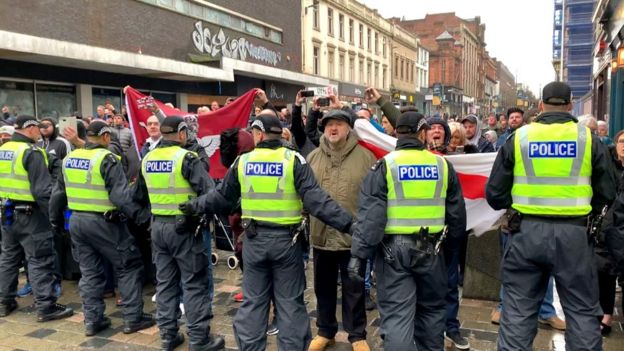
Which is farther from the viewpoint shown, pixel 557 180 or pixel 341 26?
pixel 341 26

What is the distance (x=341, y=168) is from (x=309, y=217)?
554mm

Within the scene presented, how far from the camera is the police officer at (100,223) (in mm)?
4934

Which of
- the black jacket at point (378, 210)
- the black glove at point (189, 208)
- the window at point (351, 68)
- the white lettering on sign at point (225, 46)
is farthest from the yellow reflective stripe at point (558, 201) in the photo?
the window at point (351, 68)

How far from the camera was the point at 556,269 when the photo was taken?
134 inches

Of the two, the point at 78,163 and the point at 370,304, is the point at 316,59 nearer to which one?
the point at 370,304

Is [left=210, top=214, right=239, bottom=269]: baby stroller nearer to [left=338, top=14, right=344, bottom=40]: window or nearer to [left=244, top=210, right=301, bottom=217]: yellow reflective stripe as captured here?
[left=244, top=210, right=301, bottom=217]: yellow reflective stripe

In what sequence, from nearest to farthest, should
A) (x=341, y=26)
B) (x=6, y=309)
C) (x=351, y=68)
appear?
(x=6, y=309) → (x=341, y=26) → (x=351, y=68)

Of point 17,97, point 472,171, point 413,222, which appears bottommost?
point 413,222

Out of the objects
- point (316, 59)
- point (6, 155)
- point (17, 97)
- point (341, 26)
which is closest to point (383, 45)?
point (341, 26)

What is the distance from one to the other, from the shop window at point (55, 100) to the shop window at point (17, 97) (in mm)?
253

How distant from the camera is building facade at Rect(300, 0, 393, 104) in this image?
32969mm

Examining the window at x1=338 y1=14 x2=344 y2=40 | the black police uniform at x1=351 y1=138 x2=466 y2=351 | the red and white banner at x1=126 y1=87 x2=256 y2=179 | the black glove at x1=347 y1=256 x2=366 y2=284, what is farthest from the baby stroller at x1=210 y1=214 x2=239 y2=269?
the window at x1=338 y1=14 x2=344 y2=40

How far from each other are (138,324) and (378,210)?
2.88 metres

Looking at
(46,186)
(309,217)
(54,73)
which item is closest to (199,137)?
(46,186)
